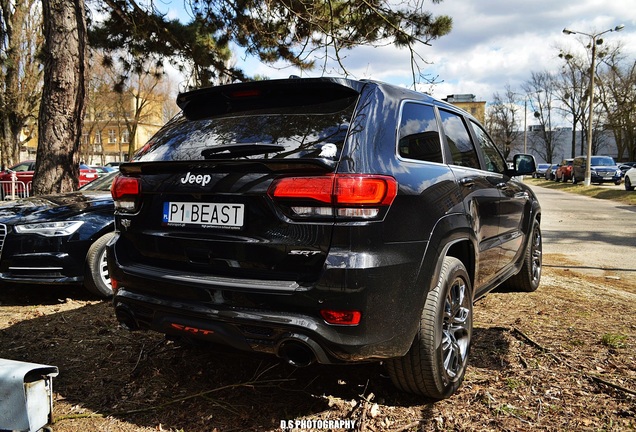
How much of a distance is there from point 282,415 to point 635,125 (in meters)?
49.6

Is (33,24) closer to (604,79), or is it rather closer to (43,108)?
(43,108)

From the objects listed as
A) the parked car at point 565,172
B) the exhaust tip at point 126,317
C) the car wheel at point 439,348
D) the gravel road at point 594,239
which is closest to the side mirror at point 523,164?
the car wheel at point 439,348

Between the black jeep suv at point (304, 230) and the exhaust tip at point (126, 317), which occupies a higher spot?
the black jeep suv at point (304, 230)

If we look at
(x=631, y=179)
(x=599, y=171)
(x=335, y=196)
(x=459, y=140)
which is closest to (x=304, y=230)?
(x=335, y=196)

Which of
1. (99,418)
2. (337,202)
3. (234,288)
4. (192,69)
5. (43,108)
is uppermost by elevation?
(192,69)

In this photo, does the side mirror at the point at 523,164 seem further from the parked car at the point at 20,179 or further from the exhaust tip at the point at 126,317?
the parked car at the point at 20,179

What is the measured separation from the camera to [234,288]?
2.31 meters

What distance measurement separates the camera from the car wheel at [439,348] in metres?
2.49

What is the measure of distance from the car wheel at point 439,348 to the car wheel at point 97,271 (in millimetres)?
3337

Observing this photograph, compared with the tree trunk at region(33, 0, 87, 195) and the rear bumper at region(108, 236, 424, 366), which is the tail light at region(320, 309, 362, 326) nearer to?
the rear bumper at region(108, 236, 424, 366)

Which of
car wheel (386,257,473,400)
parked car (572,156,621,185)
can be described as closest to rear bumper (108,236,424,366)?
car wheel (386,257,473,400)

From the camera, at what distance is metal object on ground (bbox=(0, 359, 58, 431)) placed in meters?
2.33

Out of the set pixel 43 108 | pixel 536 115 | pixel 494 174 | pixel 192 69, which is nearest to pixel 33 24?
pixel 192 69

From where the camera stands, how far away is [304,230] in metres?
2.21
